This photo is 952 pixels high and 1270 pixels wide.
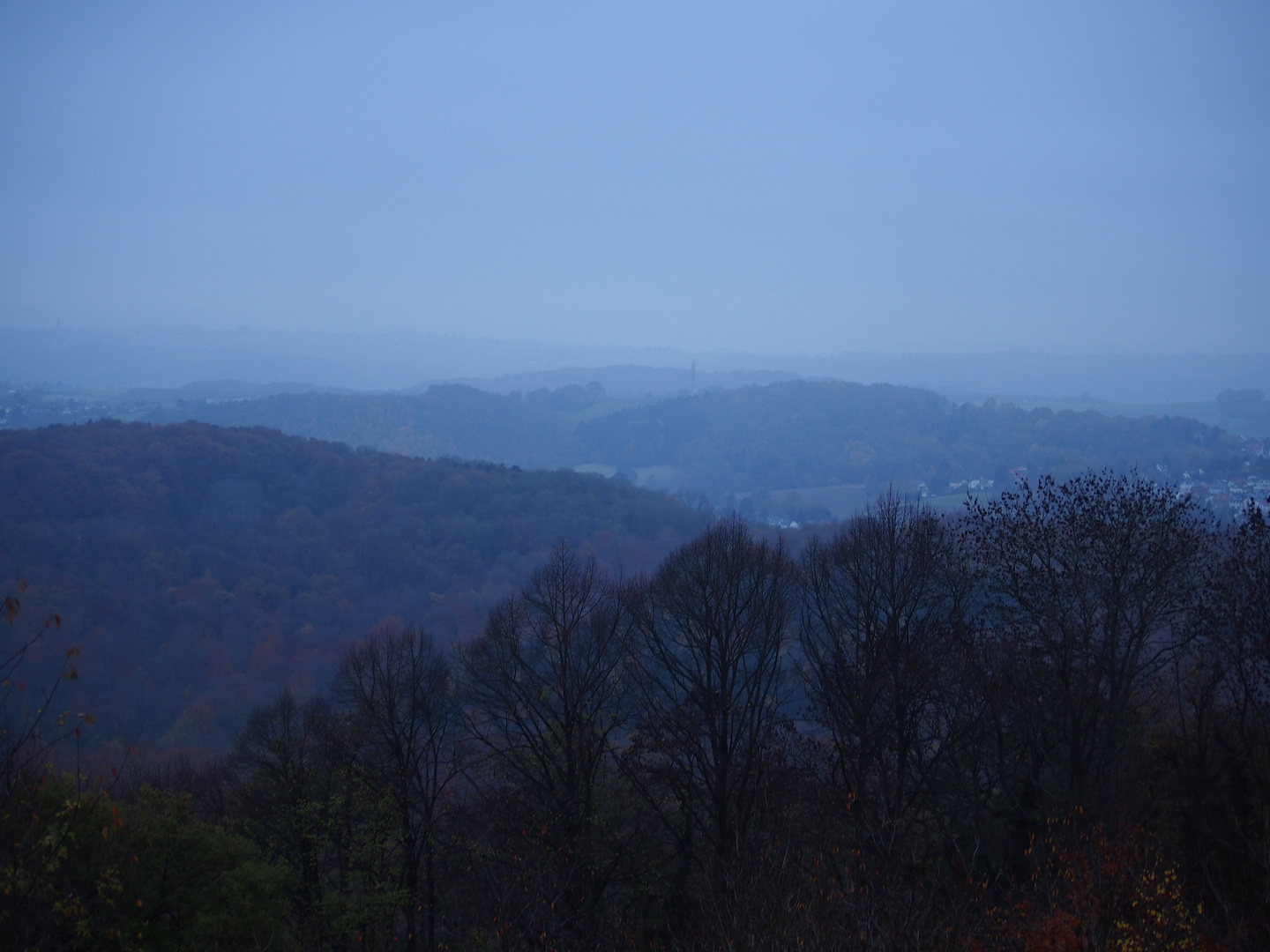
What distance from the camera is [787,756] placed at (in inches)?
623

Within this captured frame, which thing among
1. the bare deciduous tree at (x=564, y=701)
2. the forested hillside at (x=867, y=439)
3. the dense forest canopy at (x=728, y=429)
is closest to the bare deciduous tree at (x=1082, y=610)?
the bare deciduous tree at (x=564, y=701)

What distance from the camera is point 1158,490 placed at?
15.5 meters

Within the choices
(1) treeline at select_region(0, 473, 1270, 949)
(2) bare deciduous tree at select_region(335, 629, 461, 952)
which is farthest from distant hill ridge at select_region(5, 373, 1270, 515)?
(2) bare deciduous tree at select_region(335, 629, 461, 952)

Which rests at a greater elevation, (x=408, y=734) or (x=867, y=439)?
(x=867, y=439)

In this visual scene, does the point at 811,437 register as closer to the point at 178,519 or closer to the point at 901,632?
the point at 178,519

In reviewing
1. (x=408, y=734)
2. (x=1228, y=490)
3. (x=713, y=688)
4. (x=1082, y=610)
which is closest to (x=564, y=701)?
(x=713, y=688)

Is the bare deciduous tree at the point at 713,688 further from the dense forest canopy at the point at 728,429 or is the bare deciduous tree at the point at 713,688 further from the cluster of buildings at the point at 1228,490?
the dense forest canopy at the point at 728,429

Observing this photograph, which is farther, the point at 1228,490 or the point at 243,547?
the point at 243,547

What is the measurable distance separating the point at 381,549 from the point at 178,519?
1793 cm

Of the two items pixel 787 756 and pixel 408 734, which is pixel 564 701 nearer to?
pixel 408 734

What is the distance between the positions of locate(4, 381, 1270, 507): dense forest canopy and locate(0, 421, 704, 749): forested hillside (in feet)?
79.3

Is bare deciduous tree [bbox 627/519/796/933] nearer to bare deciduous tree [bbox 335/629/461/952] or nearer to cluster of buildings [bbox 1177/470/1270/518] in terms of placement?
bare deciduous tree [bbox 335/629/461/952]

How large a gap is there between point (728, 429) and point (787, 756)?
107m

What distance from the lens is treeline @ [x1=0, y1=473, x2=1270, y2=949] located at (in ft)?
38.0
